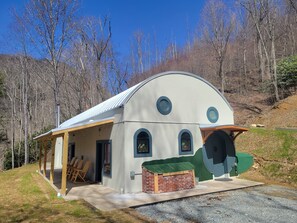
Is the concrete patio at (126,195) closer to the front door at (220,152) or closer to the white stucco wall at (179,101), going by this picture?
the front door at (220,152)

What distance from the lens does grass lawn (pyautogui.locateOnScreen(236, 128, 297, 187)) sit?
10.4m

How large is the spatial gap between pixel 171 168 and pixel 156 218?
3387mm

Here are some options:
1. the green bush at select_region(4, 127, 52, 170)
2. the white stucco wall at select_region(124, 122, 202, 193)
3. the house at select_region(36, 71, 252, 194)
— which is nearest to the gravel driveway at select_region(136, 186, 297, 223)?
the house at select_region(36, 71, 252, 194)

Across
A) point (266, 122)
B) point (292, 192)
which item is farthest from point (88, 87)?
point (292, 192)

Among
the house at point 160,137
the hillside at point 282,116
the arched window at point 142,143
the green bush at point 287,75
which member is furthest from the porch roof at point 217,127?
the green bush at point 287,75

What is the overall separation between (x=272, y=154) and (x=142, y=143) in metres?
6.76

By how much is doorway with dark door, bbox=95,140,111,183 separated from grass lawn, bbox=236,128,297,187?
20.6ft

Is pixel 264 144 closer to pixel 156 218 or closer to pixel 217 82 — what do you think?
pixel 156 218

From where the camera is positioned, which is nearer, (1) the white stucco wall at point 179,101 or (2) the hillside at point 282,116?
(1) the white stucco wall at point 179,101

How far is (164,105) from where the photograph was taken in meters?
10.1

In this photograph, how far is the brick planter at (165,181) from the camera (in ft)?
27.7

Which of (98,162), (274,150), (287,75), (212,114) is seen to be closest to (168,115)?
(212,114)

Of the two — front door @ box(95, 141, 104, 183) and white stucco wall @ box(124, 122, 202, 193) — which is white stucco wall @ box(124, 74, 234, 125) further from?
front door @ box(95, 141, 104, 183)

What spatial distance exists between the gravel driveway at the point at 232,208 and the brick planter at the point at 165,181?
109 cm
